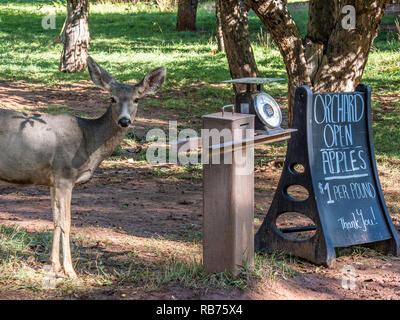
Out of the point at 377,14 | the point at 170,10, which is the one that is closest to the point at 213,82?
the point at 377,14

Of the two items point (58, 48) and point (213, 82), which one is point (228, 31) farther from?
point (58, 48)

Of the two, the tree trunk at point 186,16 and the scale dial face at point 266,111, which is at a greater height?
the tree trunk at point 186,16

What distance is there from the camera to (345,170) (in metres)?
6.17

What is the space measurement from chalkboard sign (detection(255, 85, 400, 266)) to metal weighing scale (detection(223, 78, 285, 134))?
19.8 inches

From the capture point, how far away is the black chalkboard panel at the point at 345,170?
233 inches

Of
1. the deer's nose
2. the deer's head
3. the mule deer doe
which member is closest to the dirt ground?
the mule deer doe

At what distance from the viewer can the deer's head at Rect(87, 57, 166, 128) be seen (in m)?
5.08

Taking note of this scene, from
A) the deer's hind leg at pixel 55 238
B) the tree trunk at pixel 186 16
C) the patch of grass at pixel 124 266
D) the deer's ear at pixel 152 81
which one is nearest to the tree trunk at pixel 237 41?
the patch of grass at pixel 124 266

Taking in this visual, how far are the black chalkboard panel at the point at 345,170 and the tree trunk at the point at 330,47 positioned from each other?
2764 millimetres

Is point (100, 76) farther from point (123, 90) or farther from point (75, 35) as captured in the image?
point (75, 35)

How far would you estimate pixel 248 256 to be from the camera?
520cm

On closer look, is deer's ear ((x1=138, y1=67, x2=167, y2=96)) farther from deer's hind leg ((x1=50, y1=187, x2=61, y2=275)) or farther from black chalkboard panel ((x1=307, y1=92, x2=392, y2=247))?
black chalkboard panel ((x1=307, y1=92, x2=392, y2=247))

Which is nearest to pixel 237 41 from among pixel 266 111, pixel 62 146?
pixel 266 111

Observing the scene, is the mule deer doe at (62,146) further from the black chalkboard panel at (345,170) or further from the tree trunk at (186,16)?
the tree trunk at (186,16)
